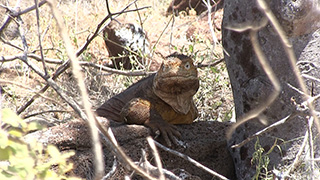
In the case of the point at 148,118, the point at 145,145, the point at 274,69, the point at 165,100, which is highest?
the point at 274,69

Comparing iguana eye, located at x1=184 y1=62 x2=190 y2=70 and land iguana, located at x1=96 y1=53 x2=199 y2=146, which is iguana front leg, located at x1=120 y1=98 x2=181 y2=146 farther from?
iguana eye, located at x1=184 y1=62 x2=190 y2=70

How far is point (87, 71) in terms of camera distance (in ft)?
25.1

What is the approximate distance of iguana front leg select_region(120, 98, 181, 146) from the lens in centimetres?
439

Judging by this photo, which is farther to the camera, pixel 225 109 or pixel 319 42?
pixel 225 109

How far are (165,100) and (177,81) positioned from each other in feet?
1.12

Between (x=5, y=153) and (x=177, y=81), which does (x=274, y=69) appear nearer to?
(x=177, y=81)

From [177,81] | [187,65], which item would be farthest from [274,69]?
[177,81]

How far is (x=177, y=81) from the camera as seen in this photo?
4.55 meters

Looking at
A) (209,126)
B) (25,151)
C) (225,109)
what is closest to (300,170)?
(209,126)

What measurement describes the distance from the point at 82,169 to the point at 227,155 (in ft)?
5.02

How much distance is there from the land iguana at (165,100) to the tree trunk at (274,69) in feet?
1.43

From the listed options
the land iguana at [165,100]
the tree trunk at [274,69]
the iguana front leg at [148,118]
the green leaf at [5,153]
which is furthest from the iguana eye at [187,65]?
the green leaf at [5,153]

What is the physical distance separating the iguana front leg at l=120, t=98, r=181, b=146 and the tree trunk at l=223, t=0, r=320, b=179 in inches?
25.6

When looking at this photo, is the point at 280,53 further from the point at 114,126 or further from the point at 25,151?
the point at 25,151
